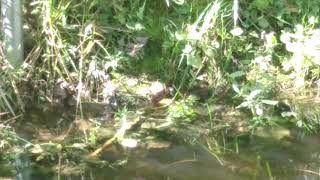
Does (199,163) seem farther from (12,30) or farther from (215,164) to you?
(12,30)

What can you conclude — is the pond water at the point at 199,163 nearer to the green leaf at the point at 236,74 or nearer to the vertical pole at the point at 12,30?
the vertical pole at the point at 12,30

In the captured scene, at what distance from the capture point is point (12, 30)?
11.1ft

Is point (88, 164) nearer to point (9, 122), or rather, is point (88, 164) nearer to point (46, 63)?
point (9, 122)

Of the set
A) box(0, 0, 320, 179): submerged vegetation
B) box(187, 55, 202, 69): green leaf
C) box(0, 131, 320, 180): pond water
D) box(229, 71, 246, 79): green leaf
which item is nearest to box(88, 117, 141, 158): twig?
box(0, 0, 320, 179): submerged vegetation

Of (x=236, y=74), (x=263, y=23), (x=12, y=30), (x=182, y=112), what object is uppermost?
(x=263, y=23)

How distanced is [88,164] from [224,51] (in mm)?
1300

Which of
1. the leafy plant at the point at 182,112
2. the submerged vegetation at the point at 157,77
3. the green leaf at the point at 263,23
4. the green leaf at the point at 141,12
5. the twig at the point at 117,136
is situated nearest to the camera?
the twig at the point at 117,136

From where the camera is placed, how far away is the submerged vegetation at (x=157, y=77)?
10.9 ft

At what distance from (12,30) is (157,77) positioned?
0.92 m

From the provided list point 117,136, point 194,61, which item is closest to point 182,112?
point 194,61

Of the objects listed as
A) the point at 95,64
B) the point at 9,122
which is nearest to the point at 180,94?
the point at 95,64

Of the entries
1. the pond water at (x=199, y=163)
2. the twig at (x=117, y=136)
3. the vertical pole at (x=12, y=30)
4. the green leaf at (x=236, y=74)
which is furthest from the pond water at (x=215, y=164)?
the vertical pole at (x=12, y=30)

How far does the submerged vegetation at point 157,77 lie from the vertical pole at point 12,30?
0.19ft

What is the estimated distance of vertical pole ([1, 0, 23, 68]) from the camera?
335cm
